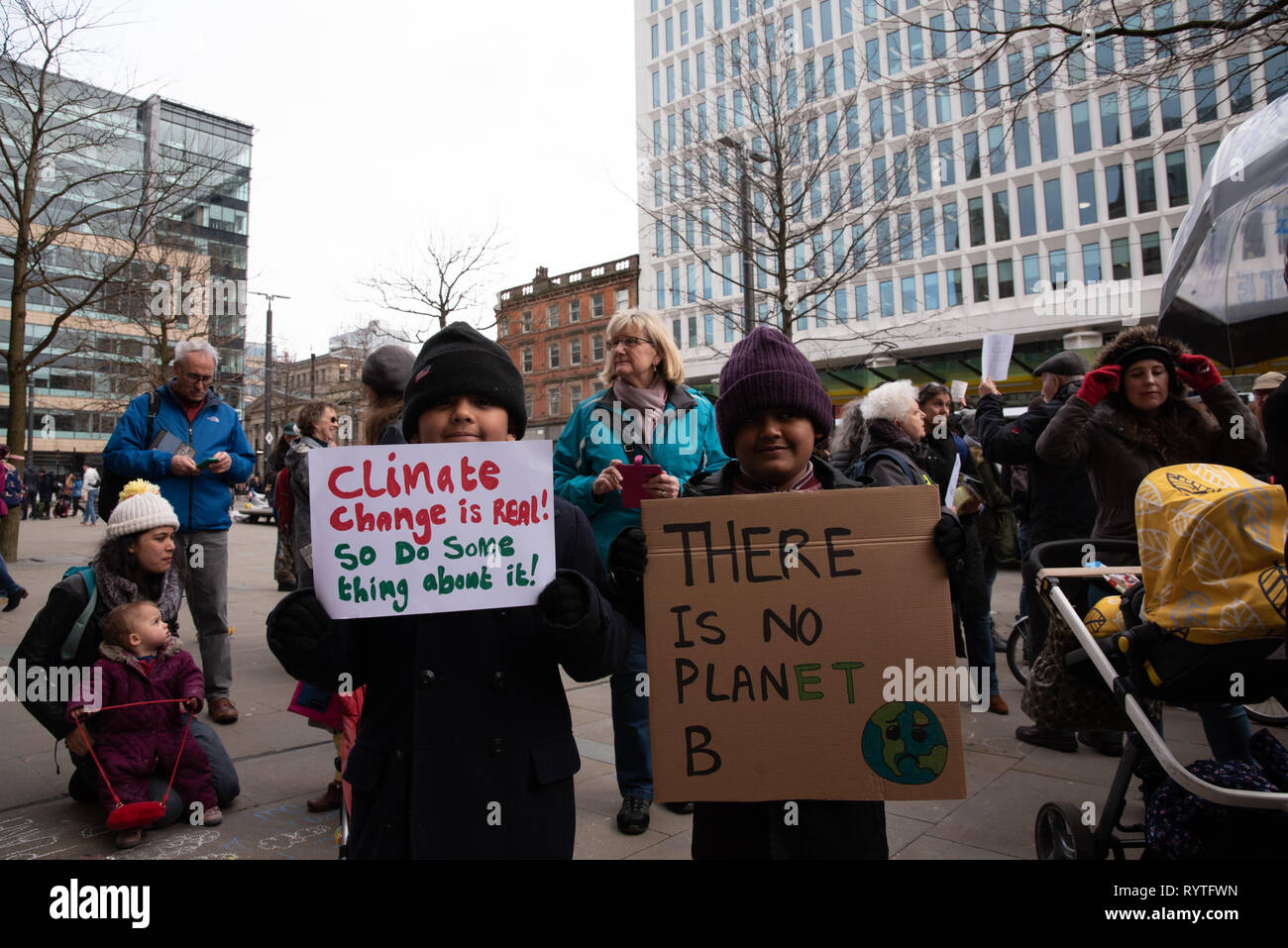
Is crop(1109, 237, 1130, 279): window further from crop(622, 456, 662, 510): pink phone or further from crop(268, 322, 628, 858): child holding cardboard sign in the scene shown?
crop(268, 322, 628, 858): child holding cardboard sign

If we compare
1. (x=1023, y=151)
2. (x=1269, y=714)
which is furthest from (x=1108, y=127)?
(x=1269, y=714)

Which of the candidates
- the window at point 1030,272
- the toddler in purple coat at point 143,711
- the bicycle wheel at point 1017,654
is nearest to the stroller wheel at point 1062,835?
the bicycle wheel at point 1017,654

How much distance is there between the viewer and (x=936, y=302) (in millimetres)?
36719

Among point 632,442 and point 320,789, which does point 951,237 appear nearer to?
point 632,442

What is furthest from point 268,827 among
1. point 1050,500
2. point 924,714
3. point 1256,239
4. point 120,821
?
point 1256,239

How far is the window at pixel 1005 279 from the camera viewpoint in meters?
34.6

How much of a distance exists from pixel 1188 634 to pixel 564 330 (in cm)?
5172

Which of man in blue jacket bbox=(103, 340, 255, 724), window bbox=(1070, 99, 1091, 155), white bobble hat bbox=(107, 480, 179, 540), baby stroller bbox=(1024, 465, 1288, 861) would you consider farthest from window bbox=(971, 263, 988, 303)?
white bobble hat bbox=(107, 480, 179, 540)

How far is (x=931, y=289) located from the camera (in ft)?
121

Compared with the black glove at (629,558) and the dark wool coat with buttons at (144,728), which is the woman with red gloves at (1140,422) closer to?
the black glove at (629,558)

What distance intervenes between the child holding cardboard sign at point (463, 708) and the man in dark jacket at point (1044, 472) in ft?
11.3

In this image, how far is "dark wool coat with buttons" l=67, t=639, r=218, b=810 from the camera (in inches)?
124

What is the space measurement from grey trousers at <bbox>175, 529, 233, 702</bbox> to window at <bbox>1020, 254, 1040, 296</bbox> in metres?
36.0
